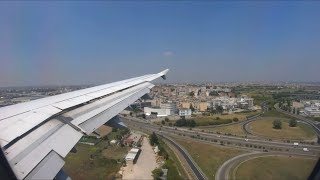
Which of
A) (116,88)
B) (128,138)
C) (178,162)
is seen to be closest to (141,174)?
(178,162)

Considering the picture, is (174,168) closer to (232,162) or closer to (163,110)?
(232,162)

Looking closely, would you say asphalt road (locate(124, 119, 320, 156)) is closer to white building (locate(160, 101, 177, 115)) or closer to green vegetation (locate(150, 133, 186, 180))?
green vegetation (locate(150, 133, 186, 180))

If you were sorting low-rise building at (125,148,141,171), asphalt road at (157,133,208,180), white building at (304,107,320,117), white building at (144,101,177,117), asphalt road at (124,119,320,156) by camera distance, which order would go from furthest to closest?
white building at (144,101,177,117)
white building at (304,107,320,117)
asphalt road at (124,119,320,156)
low-rise building at (125,148,141,171)
asphalt road at (157,133,208,180)

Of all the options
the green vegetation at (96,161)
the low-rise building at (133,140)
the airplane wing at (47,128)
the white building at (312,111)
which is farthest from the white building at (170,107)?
the airplane wing at (47,128)

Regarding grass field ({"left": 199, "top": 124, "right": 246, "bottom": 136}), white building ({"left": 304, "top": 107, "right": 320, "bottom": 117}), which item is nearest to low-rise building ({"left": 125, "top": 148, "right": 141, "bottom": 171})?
grass field ({"left": 199, "top": 124, "right": 246, "bottom": 136})

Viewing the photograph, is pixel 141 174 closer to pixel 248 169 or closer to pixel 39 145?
pixel 248 169

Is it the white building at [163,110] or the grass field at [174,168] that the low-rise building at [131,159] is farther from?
the white building at [163,110]

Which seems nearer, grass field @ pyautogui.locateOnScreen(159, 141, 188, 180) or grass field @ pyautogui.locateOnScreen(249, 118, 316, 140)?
grass field @ pyautogui.locateOnScreen(159, 141, 188, 180)
